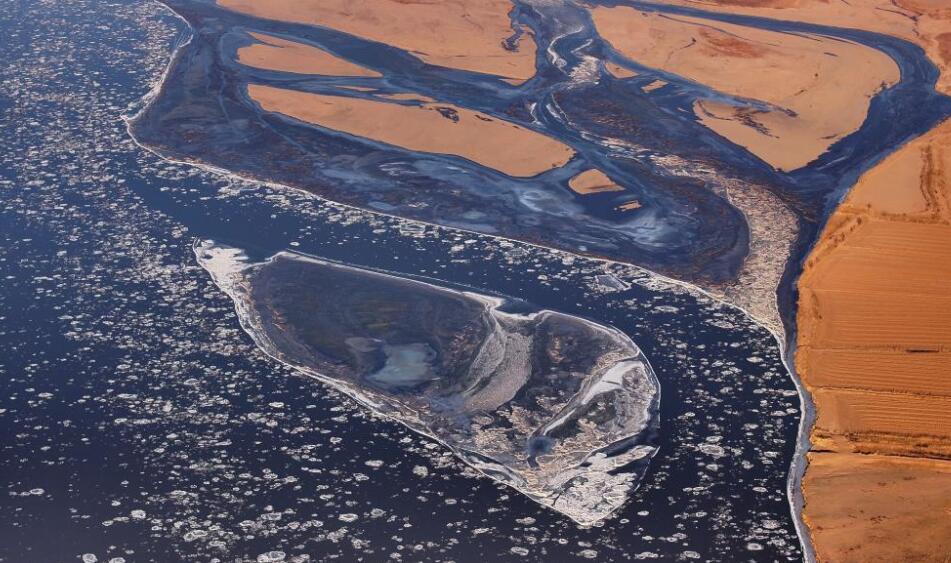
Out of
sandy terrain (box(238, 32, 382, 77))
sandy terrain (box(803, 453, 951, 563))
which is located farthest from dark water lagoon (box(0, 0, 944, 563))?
sandy terrain (box(238, 32, 382, 77))

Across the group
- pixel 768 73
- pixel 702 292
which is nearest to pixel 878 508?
pixel 702 292

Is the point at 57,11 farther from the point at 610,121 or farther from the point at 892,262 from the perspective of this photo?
the point at 892,262

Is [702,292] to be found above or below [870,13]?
below

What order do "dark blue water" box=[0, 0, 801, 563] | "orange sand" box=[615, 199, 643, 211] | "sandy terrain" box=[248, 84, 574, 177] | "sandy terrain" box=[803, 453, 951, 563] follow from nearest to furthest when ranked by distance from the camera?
"sandy terrain" box=[803, 453, 951, 563], "dark blue water" box=[0, 0, 801, 563], "orange sand" box=[615, 199, 643, 211], "sandy terrain" box=[248, 84, 574, 177]

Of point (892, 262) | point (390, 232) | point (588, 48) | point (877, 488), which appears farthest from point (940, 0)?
point (877, 488)

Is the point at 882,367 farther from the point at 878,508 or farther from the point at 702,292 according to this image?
the point at 878,508

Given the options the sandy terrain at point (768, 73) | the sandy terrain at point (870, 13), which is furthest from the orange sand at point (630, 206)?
the sandy terrain at point (870, 13)

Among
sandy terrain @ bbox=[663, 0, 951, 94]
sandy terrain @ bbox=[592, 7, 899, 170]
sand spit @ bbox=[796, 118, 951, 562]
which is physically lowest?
sand spit @ bbox=[796, 118, 951, 562]

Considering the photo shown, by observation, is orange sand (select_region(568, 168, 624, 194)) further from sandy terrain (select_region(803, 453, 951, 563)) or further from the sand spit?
sandy terrain (select_region(803, 453, 951, 563))
